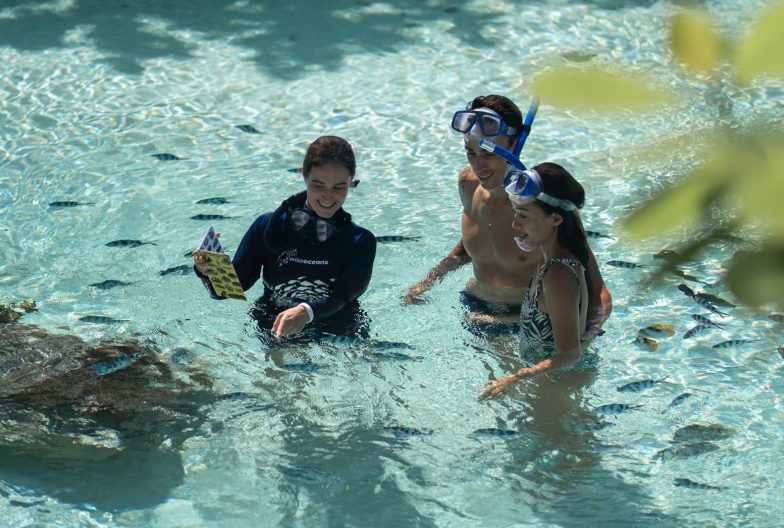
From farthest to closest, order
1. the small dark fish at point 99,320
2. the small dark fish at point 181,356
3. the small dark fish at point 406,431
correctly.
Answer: the small dark fish at point 99,320 → the small dark fish at point 181,356 → the small dark fish at point 406,431

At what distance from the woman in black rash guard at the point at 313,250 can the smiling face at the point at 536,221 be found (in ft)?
3.51

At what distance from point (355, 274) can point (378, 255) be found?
286cm

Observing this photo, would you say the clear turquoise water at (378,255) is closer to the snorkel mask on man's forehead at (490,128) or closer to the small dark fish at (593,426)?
the small dark fish at (593,426)

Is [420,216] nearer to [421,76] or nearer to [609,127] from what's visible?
[421,76]

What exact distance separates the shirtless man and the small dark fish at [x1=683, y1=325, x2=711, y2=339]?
5.88 ft

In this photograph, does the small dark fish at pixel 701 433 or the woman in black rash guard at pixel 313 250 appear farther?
the small dark fish at pixel 701 433

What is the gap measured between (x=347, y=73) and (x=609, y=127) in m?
11.2

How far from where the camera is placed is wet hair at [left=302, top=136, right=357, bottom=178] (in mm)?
5547

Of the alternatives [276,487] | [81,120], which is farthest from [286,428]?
[81,120]

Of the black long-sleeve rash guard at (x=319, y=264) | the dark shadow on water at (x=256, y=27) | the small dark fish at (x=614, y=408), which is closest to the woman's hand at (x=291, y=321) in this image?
the black long-sleeve rash guard at (x=319, y=264)

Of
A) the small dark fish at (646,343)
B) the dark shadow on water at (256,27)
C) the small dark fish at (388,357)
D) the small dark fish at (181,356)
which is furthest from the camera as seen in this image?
the dark shadow on water at (256,27)

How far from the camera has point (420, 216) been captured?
9.30 m

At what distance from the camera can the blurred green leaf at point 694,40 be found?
3.43 feet

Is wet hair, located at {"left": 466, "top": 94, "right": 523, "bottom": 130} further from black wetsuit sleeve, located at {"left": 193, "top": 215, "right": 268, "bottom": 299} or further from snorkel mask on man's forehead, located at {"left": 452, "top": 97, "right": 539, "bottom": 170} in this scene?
black wetsuit sleeve, located at {"left": 193, "top": 215, "right": 268, "bottom": 299}
